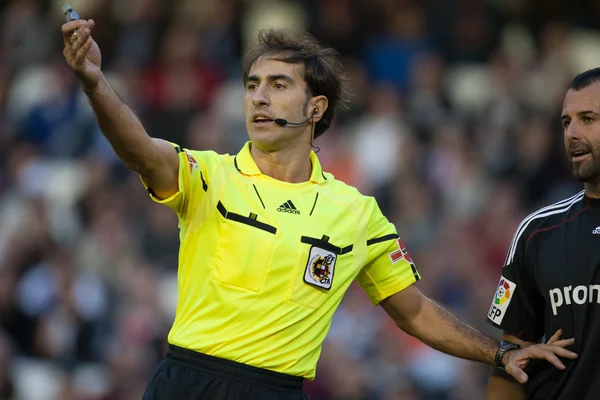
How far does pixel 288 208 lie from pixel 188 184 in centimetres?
61

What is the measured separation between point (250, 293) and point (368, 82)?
8.59m

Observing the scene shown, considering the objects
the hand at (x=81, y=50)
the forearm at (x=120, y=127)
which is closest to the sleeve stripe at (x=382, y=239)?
the forearm at (x=120, y=127)

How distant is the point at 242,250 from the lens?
6.24 metres

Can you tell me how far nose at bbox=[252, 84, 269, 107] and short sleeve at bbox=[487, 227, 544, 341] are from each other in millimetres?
1649

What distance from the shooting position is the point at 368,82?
14.5 meters

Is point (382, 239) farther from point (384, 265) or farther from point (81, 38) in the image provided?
point (81, 38)

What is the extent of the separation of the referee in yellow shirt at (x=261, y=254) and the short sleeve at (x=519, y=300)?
0.14m

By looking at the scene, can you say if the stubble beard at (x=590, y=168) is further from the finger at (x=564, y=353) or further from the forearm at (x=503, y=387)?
the forearm at (x=503, y=387)

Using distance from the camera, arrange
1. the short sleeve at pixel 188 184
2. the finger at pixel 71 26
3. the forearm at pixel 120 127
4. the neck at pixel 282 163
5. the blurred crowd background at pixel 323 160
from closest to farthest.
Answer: the finger at pixel 71 26, the forearm at pixel 120 127, the short sleeve at pixel 188 184, the neck at pixel 282 163, the blurred crowd background at pixel 323 160

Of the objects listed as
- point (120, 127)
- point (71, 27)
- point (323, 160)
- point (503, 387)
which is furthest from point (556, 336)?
point (323, 160)

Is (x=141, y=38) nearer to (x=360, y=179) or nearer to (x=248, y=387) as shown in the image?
(x=360, y=179)

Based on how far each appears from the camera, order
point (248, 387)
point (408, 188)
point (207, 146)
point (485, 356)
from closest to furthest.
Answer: point (248, 387), point (485, 356), point (408, 188), point (207, 146)

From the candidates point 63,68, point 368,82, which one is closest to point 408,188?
point 368,82

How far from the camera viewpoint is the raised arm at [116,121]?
17.8 ft
